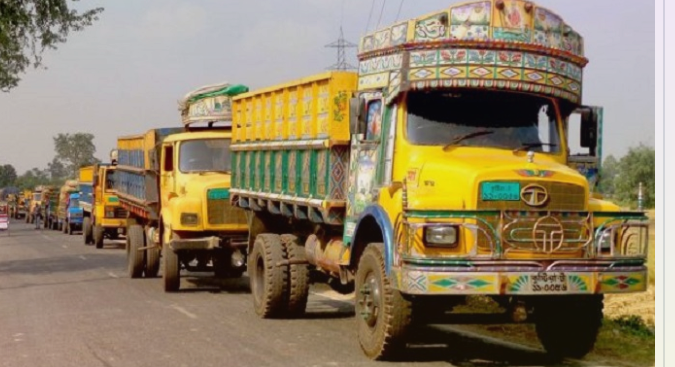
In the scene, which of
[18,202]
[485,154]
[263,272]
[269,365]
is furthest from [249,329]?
[18,202]

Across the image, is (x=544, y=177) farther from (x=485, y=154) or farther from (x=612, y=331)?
(x=612, y=331)

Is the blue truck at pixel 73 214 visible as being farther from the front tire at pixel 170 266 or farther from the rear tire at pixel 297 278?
the rear tire at pixel 297 278

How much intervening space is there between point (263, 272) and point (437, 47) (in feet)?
16.3

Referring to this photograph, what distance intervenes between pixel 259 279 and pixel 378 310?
449 cm

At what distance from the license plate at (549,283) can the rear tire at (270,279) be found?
504 cm

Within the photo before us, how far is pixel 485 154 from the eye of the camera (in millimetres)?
9703

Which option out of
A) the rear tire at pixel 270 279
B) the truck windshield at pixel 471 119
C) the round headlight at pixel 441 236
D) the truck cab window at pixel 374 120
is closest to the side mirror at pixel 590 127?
the truck windshield at pixel 471 119

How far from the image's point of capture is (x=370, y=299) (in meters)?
9.76

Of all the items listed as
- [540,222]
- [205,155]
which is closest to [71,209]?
[205,155]

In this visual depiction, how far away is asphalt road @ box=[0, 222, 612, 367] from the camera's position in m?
10.0

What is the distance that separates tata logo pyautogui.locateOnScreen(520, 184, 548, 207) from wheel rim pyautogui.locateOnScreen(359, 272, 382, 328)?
157 centimetres

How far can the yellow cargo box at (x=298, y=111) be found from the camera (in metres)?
11.4

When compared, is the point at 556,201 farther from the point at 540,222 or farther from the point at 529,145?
the point at 529,145

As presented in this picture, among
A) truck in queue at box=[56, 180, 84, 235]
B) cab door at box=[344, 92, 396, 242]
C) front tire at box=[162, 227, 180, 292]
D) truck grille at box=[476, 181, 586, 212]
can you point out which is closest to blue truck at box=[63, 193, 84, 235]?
truck in queue at box=[56, 180, 84, 235]
